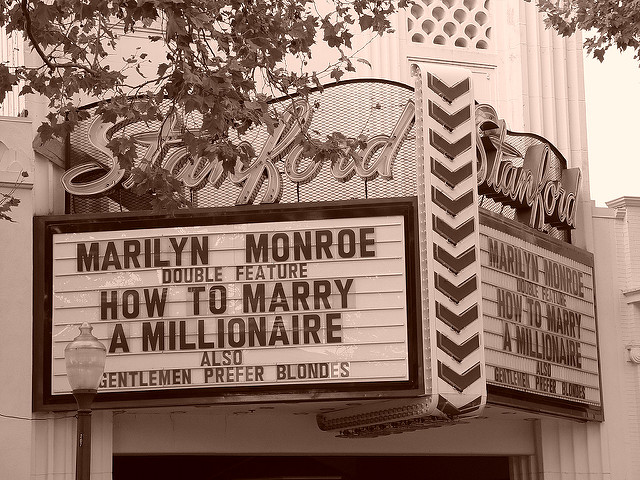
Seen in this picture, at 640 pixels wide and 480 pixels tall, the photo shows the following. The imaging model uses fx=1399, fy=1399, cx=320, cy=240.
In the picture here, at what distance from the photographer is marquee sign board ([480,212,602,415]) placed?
59.0 feet

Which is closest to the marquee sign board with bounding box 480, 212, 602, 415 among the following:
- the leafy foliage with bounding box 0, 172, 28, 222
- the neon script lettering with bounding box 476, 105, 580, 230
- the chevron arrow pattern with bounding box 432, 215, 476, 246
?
the neon script lettering with bounding box 476, 105, 580, 230

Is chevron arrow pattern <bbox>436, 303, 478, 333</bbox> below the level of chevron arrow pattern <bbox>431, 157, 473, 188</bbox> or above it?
below

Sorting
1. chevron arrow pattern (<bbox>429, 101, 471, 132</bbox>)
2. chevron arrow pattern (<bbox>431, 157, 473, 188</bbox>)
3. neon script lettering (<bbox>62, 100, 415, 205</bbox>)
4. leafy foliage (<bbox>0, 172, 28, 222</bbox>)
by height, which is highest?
chevron arrow pattern (<bbox>429, 101, 471, 132</bbox>)

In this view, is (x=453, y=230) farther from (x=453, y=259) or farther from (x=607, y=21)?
(x=607, y=21)

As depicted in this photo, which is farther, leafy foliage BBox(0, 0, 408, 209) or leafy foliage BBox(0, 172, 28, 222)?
leafy foliage BBox(0, 172, 28, 222)

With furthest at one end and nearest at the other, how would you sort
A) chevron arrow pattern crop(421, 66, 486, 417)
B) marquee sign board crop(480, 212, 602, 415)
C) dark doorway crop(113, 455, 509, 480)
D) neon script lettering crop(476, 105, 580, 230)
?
dark doorway crop(113, 455, 509, 480)
neon script lettering crop(476, 105, 580, 230)
marquee sign board crop(480, 212, 602, 415)
chevron arrow pattern crop(421, 66, 486, 417)

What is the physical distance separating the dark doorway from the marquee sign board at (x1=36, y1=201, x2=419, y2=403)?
7.00m

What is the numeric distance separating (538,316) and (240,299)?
169 inches

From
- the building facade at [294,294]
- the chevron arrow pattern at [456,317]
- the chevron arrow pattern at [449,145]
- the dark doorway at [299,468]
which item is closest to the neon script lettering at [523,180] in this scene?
the building facade at [294,294]

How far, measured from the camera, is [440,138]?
17281 millimetres

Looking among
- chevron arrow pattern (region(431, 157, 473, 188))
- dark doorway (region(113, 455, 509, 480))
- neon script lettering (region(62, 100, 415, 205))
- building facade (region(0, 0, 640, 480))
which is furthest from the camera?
dark doorway (region(113, 455, 509, 480))

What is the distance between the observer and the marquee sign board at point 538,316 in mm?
17984

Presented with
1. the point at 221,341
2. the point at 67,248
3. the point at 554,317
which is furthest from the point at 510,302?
the point at 67,248

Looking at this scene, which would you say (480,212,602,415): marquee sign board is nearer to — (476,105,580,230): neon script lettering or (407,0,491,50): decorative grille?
(476,105,580,230): neon script lettering
